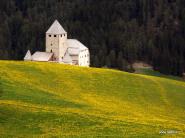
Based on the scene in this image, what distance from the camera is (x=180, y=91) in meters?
66.3

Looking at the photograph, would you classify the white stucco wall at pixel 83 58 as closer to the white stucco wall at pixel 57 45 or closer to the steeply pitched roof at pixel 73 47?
the steeply pitched roof at pixel 73 47

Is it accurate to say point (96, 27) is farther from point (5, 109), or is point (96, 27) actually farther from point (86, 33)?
point (5, 109)

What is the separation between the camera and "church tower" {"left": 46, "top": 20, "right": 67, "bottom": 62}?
110 meters

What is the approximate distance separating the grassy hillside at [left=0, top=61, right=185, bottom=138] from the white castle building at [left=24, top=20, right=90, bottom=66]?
137ft

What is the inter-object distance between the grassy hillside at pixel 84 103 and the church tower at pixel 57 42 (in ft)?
140

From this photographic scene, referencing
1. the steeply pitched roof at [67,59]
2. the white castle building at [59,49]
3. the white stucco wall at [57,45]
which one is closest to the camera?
the steeply pitched roof at [67,59]

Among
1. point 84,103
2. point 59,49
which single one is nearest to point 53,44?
point 59,49

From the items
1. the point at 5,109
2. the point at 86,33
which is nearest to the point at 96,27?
the point at 86,33

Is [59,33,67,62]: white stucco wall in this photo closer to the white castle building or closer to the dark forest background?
the white castle building

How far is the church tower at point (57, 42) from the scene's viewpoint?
360 ft

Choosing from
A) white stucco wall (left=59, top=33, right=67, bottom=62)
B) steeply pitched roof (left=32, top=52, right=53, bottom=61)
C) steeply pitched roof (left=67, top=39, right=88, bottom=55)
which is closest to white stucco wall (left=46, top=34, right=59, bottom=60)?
white stucco wall (left=59, top=33, right=67, bottom=62)

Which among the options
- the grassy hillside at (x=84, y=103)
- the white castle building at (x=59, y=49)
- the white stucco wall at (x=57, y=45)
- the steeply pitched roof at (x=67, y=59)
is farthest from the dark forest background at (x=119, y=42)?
the grassy hillside at (x=84, y=103)

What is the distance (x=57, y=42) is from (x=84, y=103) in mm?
62765

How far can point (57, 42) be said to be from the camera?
11012 cm
